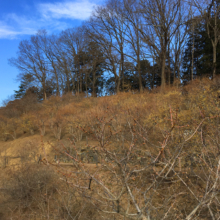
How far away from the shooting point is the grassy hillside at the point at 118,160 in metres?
2.30

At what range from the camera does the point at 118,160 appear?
2270 mm

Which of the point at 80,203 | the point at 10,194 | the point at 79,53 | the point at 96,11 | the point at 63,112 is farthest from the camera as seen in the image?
the point at 79,53

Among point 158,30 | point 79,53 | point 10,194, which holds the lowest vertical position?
point 10,194

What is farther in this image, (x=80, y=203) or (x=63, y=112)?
A: (x=63, y=112)

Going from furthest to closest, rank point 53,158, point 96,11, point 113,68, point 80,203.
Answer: point 113,68 → point 96,11 → point 53,158 → point 80,203

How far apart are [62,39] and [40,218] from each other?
30.3 metres

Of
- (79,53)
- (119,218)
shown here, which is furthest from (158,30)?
(119,218)

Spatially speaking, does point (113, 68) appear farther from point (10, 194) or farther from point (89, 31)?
point (10, 194)

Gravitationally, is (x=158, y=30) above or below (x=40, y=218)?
above

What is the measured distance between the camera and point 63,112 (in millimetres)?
15133

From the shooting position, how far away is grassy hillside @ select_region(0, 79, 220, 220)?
90.6 inches

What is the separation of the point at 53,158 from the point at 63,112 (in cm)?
497

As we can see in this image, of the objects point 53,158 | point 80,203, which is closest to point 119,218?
point 80,203

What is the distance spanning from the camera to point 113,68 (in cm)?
2475
